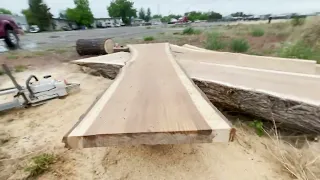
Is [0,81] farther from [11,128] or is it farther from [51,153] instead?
[51,153]

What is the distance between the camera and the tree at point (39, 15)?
39.8 metres

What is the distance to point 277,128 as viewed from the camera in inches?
83.2

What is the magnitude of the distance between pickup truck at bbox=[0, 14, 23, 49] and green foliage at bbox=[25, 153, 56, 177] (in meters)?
6.97

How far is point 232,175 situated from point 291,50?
12.7ft

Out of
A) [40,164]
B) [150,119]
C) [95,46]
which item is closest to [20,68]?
[95,46]

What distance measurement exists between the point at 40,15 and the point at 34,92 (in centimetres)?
4503

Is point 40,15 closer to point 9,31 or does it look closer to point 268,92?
point 9,31

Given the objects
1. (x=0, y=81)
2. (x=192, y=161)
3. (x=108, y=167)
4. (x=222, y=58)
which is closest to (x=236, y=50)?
(x=222, y=58)

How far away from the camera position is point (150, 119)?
1291 millimetres

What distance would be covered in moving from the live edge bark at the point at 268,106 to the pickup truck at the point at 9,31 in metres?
7.40

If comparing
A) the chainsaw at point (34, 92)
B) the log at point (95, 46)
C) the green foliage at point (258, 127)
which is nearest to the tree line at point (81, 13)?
the log at point (95, 46)

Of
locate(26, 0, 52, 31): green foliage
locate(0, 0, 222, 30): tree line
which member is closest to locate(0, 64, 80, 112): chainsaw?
locate(0, 0, 222, 30): tree line

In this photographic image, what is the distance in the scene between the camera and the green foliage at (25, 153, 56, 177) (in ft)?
5.59

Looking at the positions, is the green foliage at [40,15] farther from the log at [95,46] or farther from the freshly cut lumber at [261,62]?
the freshly cut lumber at [261,62]
